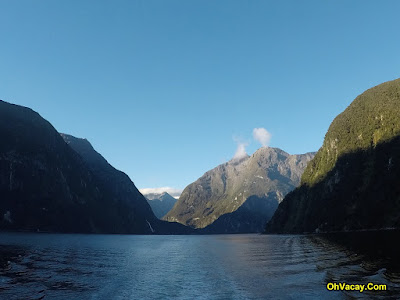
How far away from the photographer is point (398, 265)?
45344mm

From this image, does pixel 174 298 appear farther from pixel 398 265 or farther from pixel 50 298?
pixel 398 265

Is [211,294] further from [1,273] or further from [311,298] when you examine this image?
[1,273]

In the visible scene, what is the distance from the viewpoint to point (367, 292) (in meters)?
31.9

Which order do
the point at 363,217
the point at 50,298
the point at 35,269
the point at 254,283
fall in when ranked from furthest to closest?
the point at 363,217
the point at 35,269
the point at 254,283
the point at 50,298

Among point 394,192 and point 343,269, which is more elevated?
point 394,192

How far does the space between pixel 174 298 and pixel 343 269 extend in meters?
27.1

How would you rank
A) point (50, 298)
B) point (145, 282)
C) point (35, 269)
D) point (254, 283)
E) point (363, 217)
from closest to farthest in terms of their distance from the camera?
1. point (50, 298)
2. point (254, 283)
3. point (145, 282)
4. point (35, 269)
5. point (363, 217)

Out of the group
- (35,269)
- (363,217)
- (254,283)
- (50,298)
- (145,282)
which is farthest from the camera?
(363,217)

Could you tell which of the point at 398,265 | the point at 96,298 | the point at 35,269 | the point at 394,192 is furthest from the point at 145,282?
the point at 394,192

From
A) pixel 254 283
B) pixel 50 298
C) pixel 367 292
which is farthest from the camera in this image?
pixel 254 283

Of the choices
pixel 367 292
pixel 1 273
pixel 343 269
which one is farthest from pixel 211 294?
pixel 1 273

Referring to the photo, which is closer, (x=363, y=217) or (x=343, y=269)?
(x=343, y=269)

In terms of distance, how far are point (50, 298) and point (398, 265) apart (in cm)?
4683

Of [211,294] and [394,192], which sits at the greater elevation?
[394,192]
